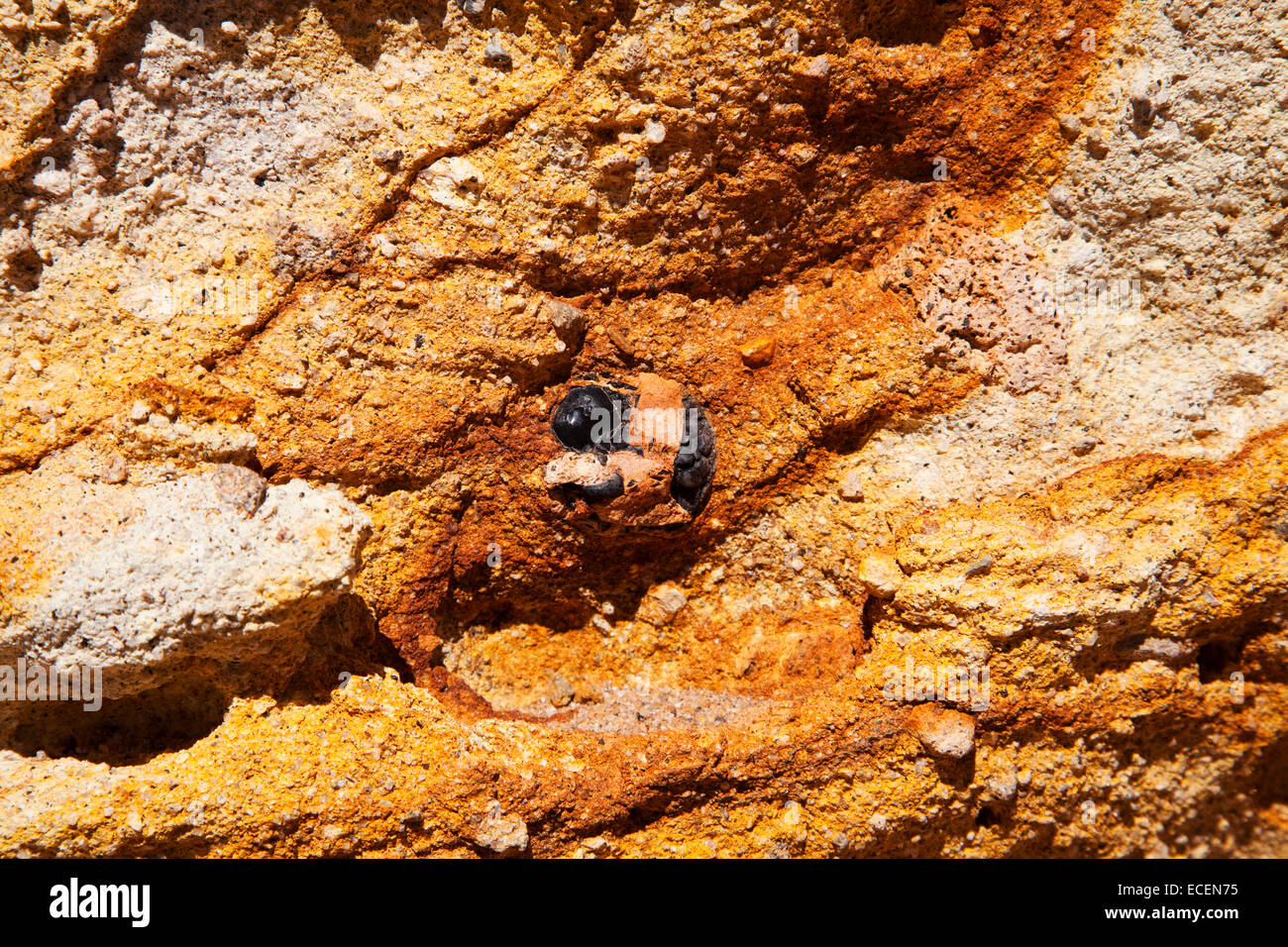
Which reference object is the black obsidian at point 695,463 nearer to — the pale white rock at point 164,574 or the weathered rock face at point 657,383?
the weathered rock face at point 657,383

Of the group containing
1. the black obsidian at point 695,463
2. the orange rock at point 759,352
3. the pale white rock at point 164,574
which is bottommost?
the pale white rock at point 164,574

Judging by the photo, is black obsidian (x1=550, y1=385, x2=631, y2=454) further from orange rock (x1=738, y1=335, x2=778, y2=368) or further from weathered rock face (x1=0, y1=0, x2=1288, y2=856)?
orange rock (x1=738, y1=335, x2=778, y2=368)

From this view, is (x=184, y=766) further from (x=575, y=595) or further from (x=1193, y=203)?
(x=1193, y=203)

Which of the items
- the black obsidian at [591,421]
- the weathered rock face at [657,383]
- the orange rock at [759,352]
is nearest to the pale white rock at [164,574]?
the weathered rock face at [657,383]

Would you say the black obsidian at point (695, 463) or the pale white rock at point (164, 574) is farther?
the black obsidian at point (695, 463)

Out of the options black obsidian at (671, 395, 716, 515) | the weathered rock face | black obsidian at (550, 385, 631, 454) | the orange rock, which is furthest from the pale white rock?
the orange rock

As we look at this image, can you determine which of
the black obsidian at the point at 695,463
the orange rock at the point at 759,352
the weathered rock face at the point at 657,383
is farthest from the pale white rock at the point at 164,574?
the orange rock at the point at 759,352

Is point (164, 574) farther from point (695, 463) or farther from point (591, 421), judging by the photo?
point (695, 463)

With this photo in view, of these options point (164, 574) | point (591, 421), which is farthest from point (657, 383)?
point (164, 574)

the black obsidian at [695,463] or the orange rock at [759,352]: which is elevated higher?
the orange rock at [759,352]
